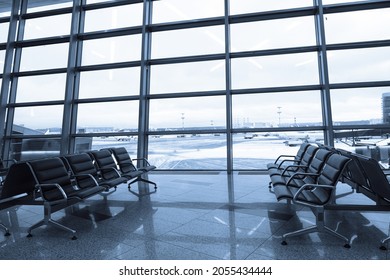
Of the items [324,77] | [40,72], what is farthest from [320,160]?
[40,72]

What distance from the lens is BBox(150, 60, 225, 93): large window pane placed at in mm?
5219

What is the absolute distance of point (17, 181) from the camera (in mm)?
2225

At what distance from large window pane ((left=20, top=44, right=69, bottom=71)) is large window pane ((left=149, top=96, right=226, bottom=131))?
9.01ft

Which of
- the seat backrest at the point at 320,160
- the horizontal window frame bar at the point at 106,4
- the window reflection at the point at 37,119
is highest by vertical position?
the horizontal window frame bar at the point at 106,4

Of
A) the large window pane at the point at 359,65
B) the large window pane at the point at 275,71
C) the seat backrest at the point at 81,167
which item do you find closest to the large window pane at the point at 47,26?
the large window pane at the point at 275,71

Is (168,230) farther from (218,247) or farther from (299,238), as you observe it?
(299,238)

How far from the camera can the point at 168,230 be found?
220 centimetres

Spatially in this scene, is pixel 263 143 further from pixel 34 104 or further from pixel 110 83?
pixel 34 104

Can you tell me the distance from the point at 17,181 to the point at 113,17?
5192 mm

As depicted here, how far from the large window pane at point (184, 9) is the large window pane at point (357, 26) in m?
2.44

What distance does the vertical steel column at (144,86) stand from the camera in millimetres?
5297

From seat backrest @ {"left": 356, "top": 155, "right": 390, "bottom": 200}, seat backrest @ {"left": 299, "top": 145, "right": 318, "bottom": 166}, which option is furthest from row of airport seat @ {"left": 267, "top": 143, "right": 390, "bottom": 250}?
seat backrest @ {"left": 299, "top": 145, "right": 318, "bottom": 166}

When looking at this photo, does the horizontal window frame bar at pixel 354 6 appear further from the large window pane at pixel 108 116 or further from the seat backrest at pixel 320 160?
the large window pane at pixel 108 116

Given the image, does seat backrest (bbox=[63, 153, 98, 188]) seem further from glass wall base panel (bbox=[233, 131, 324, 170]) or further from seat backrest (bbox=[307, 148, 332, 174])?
glass wall base panel (bbox=[233, 131, 324, 170])
